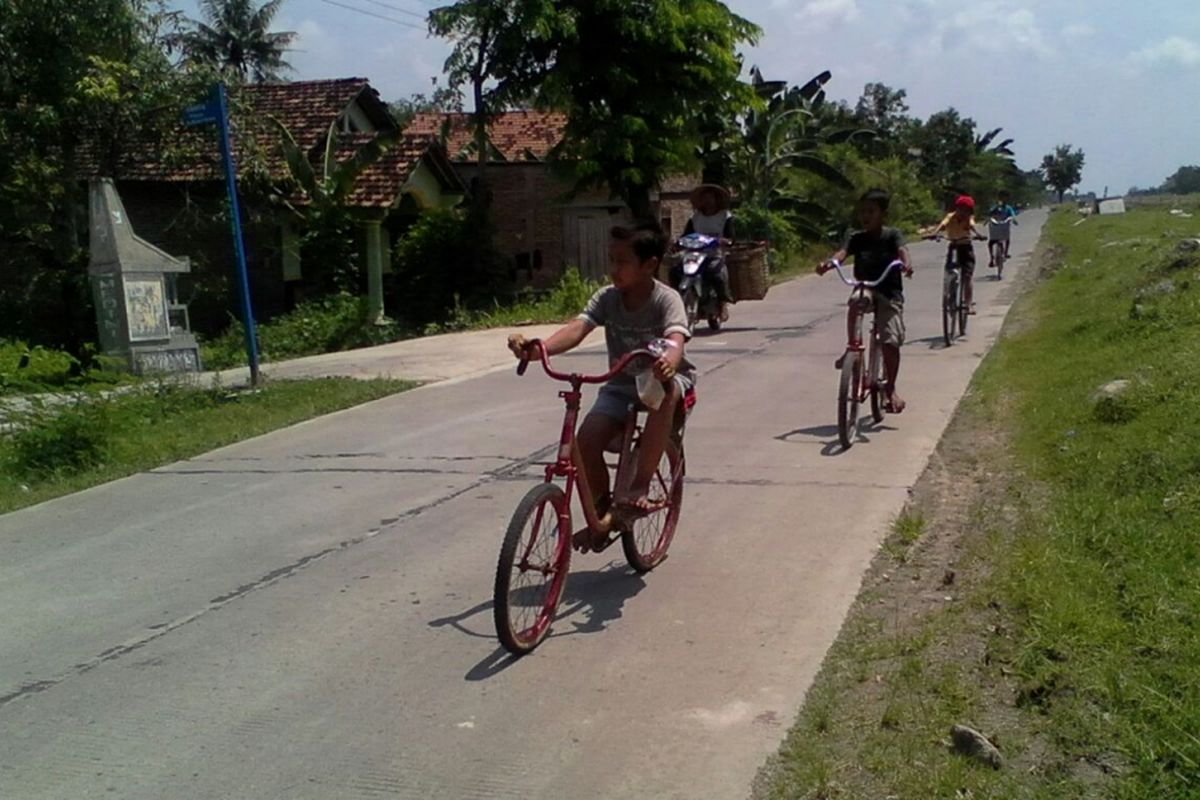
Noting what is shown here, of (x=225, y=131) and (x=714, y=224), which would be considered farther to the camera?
(x=714, y=224)

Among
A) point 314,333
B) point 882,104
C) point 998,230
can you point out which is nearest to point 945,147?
point 882,104

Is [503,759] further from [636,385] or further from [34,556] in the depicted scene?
[34,556]

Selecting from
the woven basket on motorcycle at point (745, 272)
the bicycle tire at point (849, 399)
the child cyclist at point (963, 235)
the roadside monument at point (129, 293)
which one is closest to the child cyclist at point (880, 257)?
the bicycle tire at point (849, 399)

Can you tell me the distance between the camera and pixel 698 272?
16.2 meters

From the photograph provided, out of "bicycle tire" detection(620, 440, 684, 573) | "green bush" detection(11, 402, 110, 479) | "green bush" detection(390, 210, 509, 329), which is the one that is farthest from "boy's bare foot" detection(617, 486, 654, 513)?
"green bush" detection(390, 210, 509, 329)

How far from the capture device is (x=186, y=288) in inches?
1006

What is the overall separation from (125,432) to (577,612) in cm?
653

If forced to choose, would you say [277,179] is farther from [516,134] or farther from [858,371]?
[858,371]

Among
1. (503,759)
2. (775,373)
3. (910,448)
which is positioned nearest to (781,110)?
(775,373)

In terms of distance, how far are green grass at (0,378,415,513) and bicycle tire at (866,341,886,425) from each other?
16.8 feet

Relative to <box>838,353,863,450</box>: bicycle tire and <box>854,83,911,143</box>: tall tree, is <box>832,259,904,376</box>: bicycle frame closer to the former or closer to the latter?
<box>838,353,863,450</box>: bicycle tire

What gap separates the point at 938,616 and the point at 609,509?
1.47 metres

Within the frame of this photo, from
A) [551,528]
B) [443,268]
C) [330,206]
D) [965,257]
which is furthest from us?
[443,268]

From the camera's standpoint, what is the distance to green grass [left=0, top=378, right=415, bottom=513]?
32.2 feet
